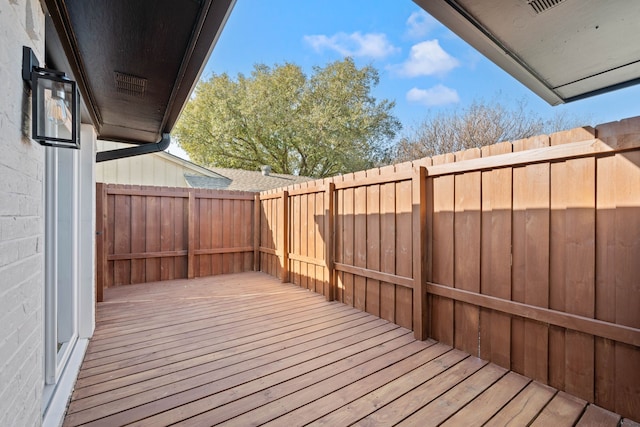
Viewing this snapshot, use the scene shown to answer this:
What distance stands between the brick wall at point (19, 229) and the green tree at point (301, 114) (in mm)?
13319

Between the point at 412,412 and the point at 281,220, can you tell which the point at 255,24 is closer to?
the point at 281,220

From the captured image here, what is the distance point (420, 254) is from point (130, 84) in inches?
111

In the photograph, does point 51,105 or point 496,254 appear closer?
point 51,105

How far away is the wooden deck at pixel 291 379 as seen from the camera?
1.71 metres

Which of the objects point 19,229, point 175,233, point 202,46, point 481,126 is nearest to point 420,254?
point 202,46

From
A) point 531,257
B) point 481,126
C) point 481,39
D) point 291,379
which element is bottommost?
point 291,379

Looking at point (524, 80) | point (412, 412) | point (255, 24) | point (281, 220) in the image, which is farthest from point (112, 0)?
point (255, 24)

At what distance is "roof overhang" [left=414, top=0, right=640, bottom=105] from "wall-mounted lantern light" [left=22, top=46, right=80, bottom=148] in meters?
1.59

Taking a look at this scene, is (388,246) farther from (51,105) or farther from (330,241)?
(51,105)

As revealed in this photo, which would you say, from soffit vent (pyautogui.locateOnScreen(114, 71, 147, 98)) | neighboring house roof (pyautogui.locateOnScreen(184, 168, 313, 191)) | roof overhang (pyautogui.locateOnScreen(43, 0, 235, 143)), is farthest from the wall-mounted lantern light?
neighboring house roof (pyautogui.locateOnScreen(184, 168, 313, 191))

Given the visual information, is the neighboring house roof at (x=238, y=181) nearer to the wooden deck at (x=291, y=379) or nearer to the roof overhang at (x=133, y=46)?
the wooden deck at (x=291, y=379)

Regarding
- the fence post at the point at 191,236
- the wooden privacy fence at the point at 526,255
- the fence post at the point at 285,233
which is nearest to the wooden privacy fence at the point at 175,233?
the fence post at the point at 191,236

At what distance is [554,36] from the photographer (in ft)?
5.24

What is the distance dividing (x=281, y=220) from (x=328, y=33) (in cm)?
1171
